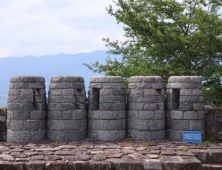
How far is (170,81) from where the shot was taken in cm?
1096

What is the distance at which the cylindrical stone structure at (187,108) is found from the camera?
35.0 feet

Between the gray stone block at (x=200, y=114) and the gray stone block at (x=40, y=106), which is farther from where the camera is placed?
the gray stone block at (x=200, y=114)

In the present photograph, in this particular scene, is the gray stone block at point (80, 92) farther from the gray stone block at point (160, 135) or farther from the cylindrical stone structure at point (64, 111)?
the gray stone block at point (160, 135)

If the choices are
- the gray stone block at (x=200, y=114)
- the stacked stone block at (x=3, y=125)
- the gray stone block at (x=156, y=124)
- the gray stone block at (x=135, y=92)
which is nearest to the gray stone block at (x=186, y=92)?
the gray stone block at (x=200, y=114)

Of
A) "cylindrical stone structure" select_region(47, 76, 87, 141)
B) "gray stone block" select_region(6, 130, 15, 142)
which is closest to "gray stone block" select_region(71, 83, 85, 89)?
"cylindrical stone structure" select_region(47, 76, 87, 141)

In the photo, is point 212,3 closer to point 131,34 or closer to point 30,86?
point 131,34

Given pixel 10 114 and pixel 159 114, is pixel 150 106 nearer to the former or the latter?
pixel 159 114

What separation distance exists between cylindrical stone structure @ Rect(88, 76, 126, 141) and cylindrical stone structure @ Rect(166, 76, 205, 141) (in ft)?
5.50

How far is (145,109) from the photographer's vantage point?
34.4 feet

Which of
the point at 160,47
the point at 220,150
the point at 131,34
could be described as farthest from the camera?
the point at 131,34

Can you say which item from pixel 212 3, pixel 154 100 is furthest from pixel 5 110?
pixel 212 3

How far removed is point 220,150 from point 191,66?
7495 millimetres

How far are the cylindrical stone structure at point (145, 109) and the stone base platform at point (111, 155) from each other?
350 mm

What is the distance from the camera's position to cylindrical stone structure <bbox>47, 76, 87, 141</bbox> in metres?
10.4
